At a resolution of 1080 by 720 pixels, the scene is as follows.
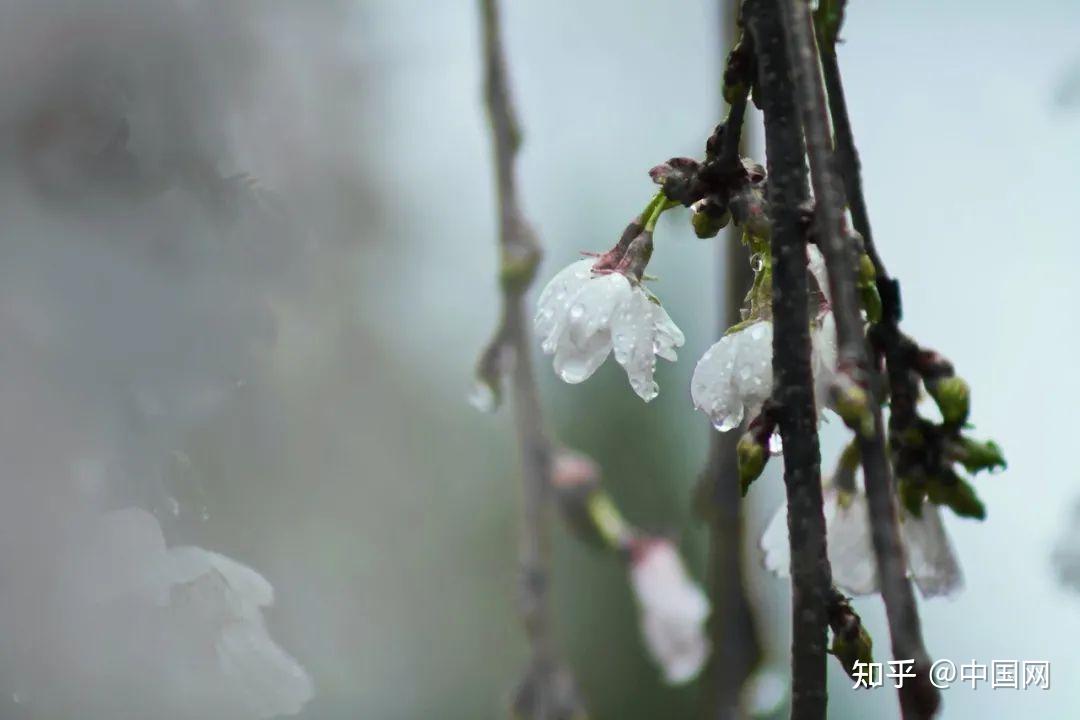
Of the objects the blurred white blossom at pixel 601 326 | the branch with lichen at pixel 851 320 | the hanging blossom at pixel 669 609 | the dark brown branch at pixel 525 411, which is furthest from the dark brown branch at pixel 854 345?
the hanging blossom at pixel 669 609

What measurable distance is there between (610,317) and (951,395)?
0.42ft

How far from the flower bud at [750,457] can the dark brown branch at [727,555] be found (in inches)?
6.5

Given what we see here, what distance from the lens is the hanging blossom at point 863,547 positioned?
Result: 13.8 inches

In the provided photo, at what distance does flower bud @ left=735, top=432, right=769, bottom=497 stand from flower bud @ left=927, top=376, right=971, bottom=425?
0.15 ft

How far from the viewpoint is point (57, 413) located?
2.05 feet

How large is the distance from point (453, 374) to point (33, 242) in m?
1.83

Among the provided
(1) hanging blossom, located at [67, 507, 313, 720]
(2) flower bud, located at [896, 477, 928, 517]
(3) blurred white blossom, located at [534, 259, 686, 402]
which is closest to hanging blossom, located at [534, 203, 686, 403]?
(3) blurred white blossom, located at [534, 259, 686, 402]

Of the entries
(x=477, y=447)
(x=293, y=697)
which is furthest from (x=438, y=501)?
(x=293, y=697)

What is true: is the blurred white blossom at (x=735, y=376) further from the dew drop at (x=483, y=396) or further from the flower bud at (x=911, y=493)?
the dew drop at (x=483, y=396)

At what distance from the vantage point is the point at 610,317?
1.35 feet

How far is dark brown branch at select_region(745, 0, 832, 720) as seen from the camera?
0.27m

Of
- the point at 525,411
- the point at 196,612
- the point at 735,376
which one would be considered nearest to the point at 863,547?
the point at 735,376

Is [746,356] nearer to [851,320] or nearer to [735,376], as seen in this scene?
[735,376]

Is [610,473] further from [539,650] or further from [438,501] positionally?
[539,650]
